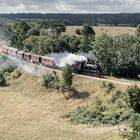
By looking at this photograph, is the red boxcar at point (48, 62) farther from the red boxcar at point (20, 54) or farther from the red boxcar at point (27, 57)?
the red boxcar at point (20, 54)

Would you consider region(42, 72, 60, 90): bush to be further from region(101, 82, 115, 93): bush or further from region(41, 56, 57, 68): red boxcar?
region(101, 82, 115, 93): bush

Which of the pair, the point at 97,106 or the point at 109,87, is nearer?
the point at 97,106

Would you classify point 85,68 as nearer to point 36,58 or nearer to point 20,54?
point 36,58

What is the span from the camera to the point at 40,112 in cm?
7556

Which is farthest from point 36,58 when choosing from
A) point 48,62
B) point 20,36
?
point 20,36

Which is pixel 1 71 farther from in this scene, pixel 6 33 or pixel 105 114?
pixel 6 33

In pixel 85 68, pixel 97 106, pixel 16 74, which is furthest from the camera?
pixel 16 74

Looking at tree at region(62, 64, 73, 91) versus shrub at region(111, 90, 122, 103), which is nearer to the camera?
shrub at region(111, 90, 122, 103)

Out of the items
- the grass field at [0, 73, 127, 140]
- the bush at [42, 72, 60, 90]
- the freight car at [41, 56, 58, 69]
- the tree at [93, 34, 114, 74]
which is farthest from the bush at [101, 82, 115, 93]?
the freight car at [41, 56, 58, 69]

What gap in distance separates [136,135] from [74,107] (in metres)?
33.3

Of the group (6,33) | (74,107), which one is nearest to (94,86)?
(74,107)

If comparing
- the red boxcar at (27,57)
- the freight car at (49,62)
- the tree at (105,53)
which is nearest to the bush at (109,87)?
the tree at (105,53)

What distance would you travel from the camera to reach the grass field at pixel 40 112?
6231cm

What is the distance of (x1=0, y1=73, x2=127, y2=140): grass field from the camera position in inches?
2453
